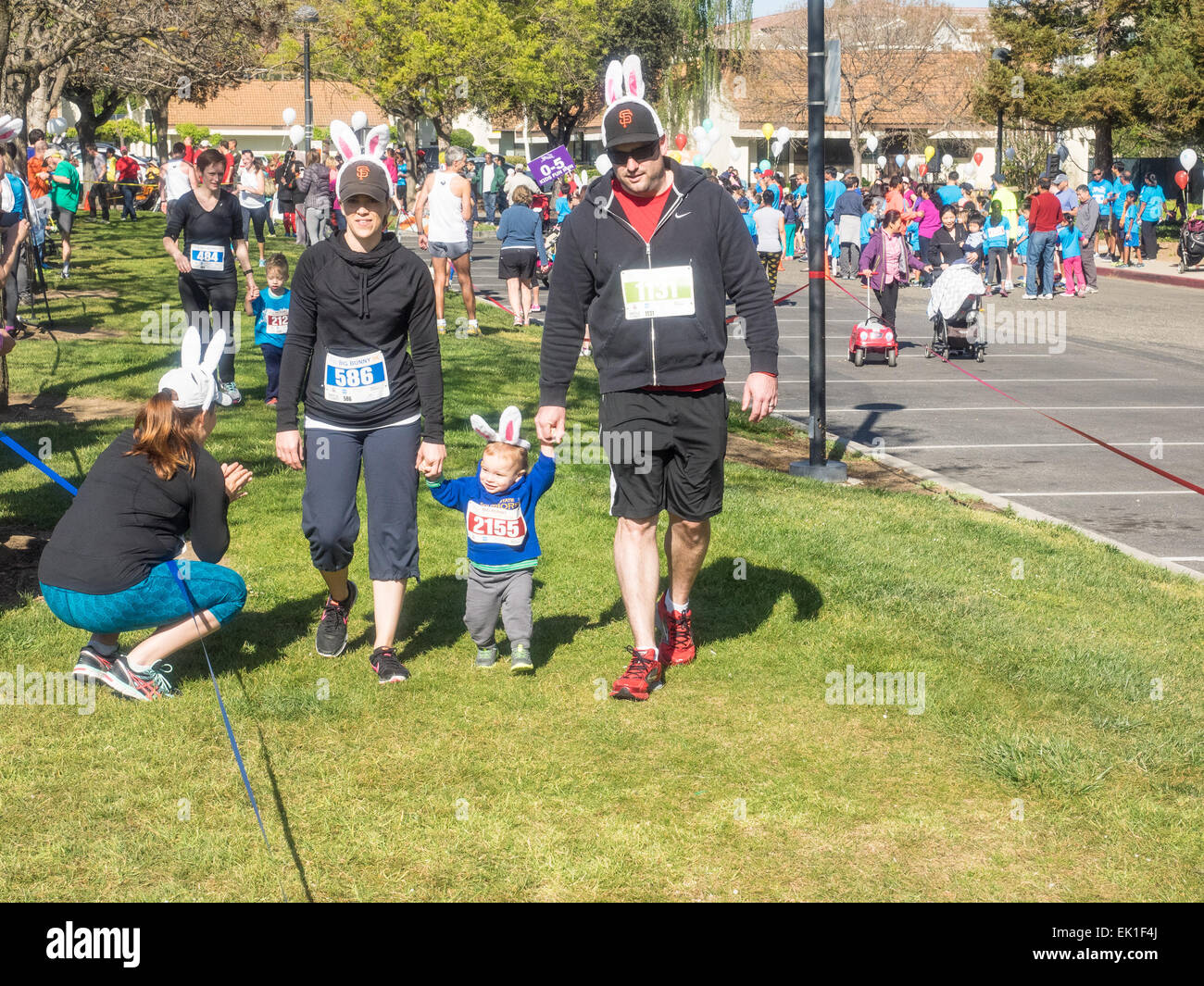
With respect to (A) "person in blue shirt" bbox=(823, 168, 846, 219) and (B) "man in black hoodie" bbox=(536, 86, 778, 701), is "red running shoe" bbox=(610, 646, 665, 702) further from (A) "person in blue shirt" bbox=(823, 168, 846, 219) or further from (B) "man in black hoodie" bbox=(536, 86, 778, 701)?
(A) "person in blue shirt" bbox=(823, 168, 846, 219)

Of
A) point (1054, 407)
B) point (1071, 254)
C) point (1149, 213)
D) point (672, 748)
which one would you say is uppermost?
point (1149, 213)

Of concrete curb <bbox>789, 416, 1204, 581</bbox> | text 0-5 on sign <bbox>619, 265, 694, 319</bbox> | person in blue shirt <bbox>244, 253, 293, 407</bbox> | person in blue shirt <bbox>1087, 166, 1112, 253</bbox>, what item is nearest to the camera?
text 0-5 on sign <bbox>619, 265, 694, 319</bbox>

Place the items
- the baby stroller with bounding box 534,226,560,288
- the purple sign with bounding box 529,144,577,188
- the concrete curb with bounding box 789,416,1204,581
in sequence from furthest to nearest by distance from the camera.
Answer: the purple sign with bounding box 529,144,577,188 → the baby stroller with bounding box 534,226,560,288 → the concrete curb with bounding box 789,416,1204,581

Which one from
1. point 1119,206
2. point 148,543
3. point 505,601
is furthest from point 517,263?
point 1119,206

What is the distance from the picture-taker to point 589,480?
9273 millimetres

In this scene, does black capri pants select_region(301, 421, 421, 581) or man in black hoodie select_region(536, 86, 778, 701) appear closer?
man in black hoodie select_region(536, 86, 778, 701)

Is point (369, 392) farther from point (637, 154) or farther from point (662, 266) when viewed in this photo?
point (637, 154)

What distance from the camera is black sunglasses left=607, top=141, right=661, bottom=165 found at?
5070mm

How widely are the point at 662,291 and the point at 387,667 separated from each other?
1.91 m

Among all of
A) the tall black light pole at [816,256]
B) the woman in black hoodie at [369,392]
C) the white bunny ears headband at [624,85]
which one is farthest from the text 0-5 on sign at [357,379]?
the tall black light pole at [816,256]

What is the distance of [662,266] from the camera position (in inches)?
203

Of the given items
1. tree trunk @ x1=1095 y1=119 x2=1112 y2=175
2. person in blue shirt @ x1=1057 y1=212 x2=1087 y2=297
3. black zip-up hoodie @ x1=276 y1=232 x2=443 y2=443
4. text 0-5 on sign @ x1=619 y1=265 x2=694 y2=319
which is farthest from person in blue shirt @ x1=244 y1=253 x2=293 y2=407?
tree trunk @ x1=1095 y1=119 x2=1112 y2=175

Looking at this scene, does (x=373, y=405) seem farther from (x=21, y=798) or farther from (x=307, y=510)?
(x=21, y=798)

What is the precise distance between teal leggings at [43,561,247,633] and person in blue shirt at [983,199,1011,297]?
73.0ft
